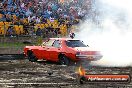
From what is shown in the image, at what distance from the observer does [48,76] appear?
1384 cm

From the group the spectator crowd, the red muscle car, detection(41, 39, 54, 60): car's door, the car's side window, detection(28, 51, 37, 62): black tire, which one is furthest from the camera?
the spectator crowd

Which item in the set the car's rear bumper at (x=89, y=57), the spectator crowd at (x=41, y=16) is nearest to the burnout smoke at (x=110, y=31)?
the car's rear bumper at (x=89, y=57)

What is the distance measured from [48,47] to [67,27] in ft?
35.1

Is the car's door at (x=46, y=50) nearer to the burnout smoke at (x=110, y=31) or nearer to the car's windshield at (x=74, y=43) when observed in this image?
the car's windshield at (x=74, y=43)

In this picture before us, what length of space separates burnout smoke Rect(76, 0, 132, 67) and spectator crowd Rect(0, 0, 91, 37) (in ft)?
5.33

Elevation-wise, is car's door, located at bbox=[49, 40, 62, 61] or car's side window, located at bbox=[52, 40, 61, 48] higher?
car's side window, located at bbox=[52, 40, 61, 48]

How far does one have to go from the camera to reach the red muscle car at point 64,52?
1812 cm

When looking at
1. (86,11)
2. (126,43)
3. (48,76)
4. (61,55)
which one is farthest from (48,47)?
(86,11)

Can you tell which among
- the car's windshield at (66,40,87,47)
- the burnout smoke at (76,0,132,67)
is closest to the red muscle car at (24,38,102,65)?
the car's windshield at (66,40,87,47)

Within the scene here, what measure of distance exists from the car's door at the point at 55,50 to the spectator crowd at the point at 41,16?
8.77m

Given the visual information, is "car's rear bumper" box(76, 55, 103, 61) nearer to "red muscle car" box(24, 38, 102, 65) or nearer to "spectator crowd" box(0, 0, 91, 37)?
"red muscle car" box(24, 38, 102, 65)

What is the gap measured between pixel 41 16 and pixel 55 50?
1237 cm

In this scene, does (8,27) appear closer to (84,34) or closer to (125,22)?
(84,34)

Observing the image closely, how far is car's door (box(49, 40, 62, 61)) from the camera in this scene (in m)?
19.0
